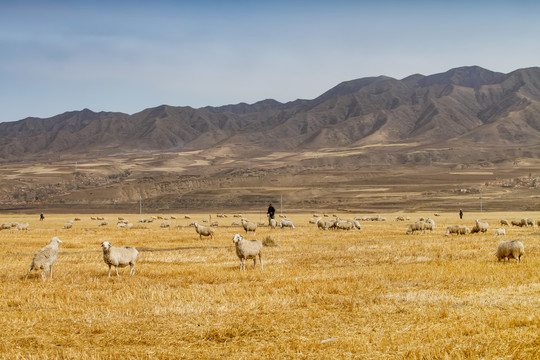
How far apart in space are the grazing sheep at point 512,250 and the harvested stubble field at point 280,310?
0.50 meters

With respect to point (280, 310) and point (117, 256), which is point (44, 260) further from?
point (280, 310)

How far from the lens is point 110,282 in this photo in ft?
56.4

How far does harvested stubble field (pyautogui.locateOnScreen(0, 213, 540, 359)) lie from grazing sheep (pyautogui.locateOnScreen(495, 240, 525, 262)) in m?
0.50

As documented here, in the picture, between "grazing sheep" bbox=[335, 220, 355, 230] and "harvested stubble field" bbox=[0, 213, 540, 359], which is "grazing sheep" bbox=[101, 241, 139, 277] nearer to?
"harvested stubble field" bbox=[0, 213, 540, 359]

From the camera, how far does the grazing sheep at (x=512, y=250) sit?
20422mm

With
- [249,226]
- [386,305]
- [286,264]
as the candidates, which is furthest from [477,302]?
[249,226]

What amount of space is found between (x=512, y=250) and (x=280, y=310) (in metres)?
11.5

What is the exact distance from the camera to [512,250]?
2045 centimetres

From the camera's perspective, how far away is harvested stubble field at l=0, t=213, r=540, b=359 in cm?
973

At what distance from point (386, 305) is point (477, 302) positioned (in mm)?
2165

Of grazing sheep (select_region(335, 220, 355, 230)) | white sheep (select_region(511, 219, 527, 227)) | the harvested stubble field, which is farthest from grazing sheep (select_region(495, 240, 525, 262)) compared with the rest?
white sheep (select_region(511, 219, 527, 227))

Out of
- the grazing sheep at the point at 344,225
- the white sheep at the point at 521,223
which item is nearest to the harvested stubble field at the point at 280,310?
the grazing sheep at the point at 344,225

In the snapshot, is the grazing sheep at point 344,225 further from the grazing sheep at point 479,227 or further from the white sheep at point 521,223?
the white sheep at point 521,223

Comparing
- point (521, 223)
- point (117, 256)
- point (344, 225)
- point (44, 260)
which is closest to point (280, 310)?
point (117, 256)
